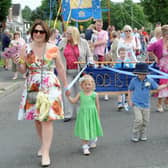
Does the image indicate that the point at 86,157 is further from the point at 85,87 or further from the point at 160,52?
the point at 160,52

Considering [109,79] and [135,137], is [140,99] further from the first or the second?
[109,79]

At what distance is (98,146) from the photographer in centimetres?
646

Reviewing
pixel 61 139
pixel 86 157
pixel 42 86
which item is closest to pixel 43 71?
pixel 42 86

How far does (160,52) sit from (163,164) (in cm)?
351

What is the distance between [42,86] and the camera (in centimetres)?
559

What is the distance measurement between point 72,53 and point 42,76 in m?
2.72

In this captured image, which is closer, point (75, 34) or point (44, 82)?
point (44, 82)

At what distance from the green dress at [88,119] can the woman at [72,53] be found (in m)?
2.19

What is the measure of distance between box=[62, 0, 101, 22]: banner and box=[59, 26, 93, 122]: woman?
5.51m

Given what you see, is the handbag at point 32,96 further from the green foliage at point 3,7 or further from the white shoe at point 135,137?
the green foliage at point 3,7

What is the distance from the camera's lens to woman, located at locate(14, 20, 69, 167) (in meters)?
5.58

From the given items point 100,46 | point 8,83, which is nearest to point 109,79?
point 100,46

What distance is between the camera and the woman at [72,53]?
8.14 meters

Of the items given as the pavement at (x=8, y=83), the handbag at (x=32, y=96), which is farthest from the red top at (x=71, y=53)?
the pavement at (x=8, y=83)
